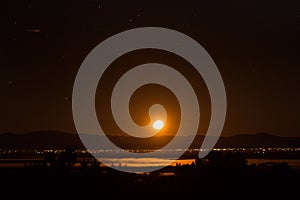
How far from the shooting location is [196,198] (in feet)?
98.0

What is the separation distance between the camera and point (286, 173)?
3828 centimetres

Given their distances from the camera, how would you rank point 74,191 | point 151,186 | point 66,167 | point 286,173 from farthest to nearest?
point 66,167, point 286,173, point 151,186, point 74,191

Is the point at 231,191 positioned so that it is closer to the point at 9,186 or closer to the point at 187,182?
the point at 187,182

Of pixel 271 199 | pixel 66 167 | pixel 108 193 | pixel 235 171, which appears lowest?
pixel 271 199

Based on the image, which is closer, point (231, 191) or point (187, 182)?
point (231, 191)

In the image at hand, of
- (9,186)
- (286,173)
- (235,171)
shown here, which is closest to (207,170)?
(235,171)

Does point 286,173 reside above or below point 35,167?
below

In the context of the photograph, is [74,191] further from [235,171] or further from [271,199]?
[235,171]

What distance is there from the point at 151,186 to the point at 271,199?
7662 millimetres

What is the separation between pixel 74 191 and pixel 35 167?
9642 millimetres

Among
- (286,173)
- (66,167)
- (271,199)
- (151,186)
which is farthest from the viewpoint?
(66,167)

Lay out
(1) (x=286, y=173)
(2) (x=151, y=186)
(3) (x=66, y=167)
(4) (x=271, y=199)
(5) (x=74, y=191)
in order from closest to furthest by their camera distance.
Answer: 1. (4) (x=271, y=199)
2. (5) (x=74, y=191)
3. (2) (x=151, y=186)
4. (1) (x=286, y=173)
5. (3) (x=66, y=167)

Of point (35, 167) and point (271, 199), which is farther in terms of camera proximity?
point (35, 167)

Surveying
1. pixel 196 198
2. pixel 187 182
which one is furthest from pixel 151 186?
pixel 196 198
